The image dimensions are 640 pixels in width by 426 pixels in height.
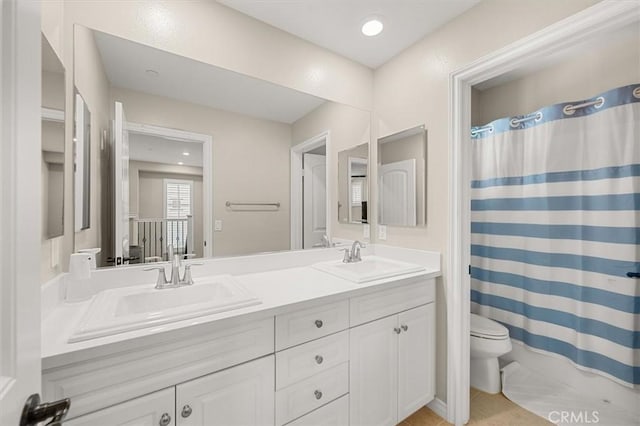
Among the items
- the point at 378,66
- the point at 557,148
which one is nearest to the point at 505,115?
the point at 557,148

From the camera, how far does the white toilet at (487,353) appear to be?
6.17ft

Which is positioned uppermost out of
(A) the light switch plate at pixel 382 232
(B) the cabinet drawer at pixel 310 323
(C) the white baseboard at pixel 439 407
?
(A) the light switch plate at pixel 382 232

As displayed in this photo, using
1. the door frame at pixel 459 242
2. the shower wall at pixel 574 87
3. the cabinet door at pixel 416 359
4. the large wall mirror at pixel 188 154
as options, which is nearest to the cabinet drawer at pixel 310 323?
the cabinet door at pixel 416 359

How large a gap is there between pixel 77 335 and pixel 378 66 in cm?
230

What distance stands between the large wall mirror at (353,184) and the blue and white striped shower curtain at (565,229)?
3.53ft

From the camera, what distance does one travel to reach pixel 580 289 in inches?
72.5

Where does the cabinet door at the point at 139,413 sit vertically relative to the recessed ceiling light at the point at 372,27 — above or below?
below

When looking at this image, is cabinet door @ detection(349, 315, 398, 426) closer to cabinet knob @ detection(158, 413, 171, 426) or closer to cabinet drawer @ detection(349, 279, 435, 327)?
cabinet drawer @ detection(349, 279, 435, 327)

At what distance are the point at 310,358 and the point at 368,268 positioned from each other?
0.84 m

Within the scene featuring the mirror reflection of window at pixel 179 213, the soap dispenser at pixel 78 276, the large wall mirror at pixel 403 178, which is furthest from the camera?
the large wall mirror at pixel 403 178

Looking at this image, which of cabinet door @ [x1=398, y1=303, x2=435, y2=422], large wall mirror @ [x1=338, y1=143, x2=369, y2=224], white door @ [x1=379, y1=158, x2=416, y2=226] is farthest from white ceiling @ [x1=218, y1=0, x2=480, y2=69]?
cabinet door @ [x1=398, y1=303, x2=435, y2=422]

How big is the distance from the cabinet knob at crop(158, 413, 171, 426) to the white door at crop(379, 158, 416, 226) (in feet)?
5.23

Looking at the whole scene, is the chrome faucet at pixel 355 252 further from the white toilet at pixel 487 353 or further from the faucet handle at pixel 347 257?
the white toilet at pixel 487 353

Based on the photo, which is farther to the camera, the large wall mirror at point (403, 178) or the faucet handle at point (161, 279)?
the large wall mirror at point (403, 178)
